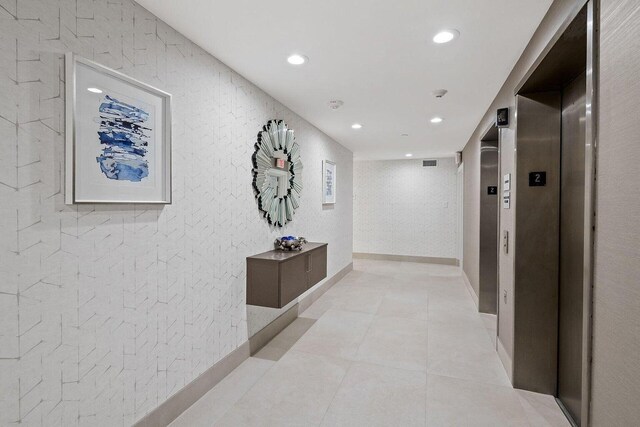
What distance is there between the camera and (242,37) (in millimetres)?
2107

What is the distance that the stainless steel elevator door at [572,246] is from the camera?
198 cm

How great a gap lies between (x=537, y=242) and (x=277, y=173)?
2.41 metres

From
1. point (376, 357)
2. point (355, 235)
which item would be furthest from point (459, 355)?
point (355, 235)

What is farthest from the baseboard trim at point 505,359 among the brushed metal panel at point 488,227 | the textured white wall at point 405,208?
the textured white wall at point 405,208

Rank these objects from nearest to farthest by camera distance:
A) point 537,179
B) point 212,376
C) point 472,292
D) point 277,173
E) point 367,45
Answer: point 367,45 → point 537,179 → point 212,376 → point 277,173 → point 472,292

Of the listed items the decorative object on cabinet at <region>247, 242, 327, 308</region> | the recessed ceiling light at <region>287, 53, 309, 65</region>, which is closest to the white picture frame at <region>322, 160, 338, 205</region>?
the decorative object on cabinet at <region>247, 242, 327, 308</region>

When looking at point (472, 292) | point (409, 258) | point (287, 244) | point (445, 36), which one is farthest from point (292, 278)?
point (409, 258)

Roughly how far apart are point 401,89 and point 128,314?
283 cm

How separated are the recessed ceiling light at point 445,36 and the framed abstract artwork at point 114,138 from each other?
1.76 meters

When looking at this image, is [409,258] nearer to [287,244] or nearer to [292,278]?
[287,244]

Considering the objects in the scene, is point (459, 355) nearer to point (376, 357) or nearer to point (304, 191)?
point (376, 357)

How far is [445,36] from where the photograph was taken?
6.75 ft

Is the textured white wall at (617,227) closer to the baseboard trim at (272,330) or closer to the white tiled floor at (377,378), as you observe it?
the white tiled floor at (377,378)

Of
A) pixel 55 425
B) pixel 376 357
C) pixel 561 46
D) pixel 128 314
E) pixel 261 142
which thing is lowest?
pixel 376 357
